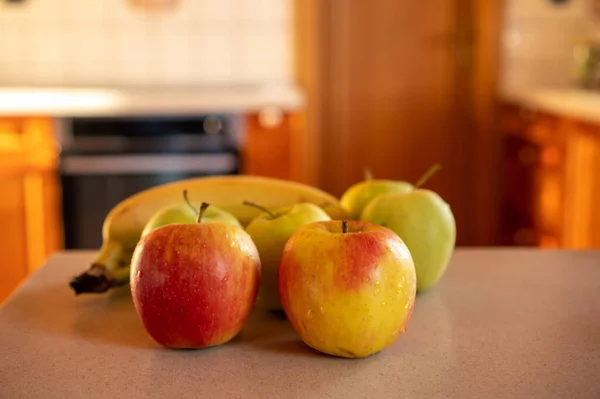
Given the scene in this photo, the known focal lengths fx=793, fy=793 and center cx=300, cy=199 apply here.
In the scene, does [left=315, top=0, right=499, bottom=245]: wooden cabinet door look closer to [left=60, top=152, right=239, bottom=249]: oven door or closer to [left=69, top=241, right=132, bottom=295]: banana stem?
[left=60, top=152, right=239, bottom=249]: oven door

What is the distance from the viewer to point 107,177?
298 centimetres

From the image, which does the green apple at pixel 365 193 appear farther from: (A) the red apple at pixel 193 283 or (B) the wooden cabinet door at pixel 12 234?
(B) the wooden cabinet door at pixel 12 234

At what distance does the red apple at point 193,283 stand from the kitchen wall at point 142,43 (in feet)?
10.0

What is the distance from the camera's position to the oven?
2.99 meters

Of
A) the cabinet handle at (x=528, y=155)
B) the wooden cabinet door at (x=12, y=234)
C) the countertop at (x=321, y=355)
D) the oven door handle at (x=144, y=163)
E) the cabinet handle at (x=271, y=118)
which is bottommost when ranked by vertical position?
the wooden cabinet door at (x=12, y=234)

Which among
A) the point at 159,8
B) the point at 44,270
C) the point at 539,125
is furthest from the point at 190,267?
the point at 159,8

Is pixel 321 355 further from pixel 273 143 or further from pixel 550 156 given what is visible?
pixel 550 156

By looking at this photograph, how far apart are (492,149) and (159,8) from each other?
175cm

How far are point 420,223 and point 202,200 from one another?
11.6 inches

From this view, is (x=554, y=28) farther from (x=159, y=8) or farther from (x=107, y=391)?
(x=107, y=391)

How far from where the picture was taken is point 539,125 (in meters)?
3.25

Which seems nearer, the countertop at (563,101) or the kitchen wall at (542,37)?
the countertop at (563,101)

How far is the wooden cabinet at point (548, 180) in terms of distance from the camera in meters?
2.74

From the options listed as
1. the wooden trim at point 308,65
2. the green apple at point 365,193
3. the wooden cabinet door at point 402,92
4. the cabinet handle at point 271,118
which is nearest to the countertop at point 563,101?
the wooden cabinet door at point 402,92
